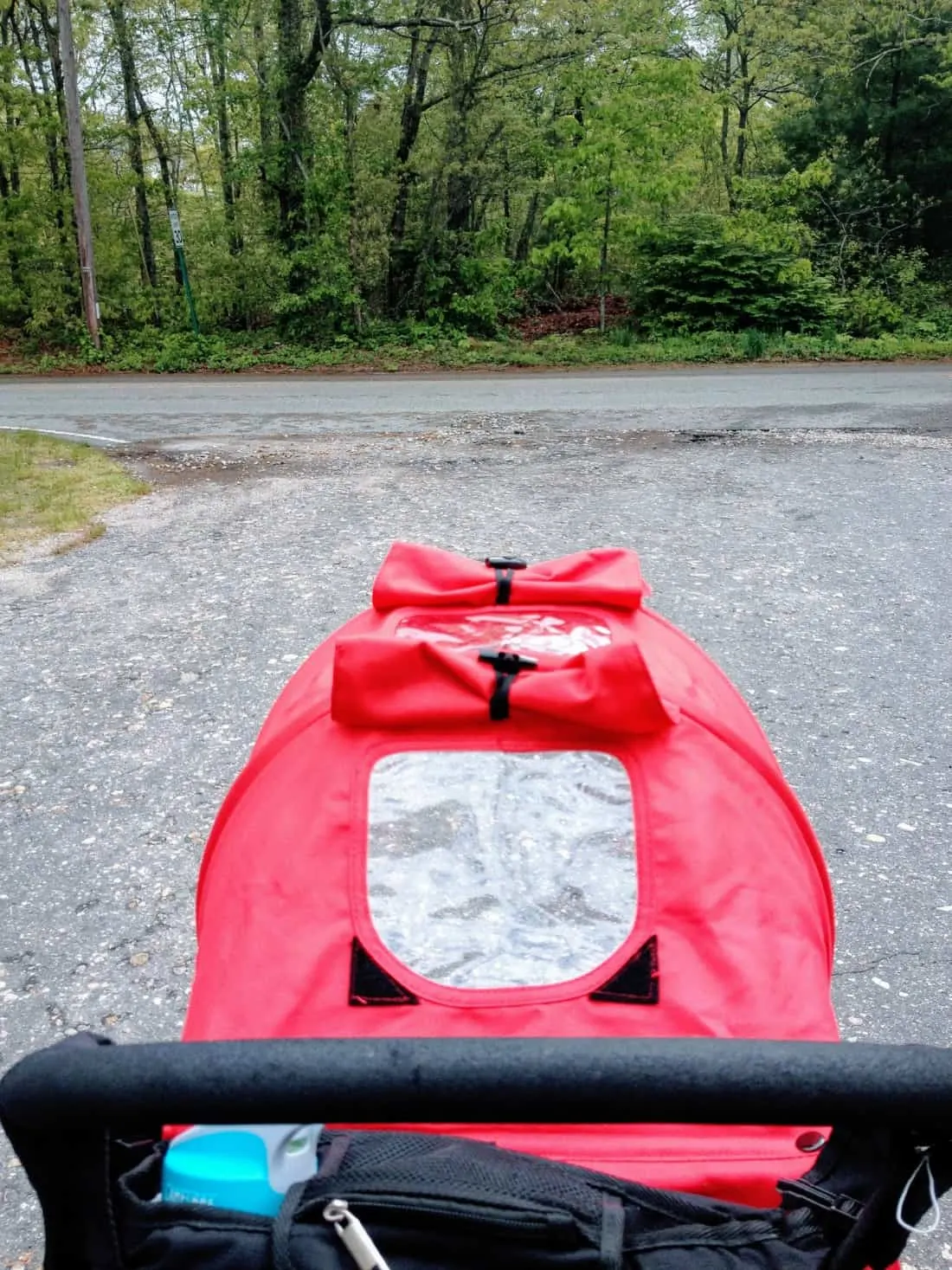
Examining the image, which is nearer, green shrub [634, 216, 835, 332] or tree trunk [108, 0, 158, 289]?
green shrub [634, 216, 835, 332]

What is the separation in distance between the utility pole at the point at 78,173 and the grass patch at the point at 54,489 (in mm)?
9057

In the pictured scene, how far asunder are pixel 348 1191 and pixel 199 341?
1973 cm

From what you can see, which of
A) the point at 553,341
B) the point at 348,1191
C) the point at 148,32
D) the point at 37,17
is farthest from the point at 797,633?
the point at 37,17

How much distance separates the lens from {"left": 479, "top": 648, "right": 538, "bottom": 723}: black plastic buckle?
1541mm

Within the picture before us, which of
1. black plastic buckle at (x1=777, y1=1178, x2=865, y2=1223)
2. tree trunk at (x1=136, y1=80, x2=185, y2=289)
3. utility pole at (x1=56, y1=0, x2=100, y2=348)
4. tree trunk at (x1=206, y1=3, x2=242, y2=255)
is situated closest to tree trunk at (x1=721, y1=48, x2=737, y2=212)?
tree trunk at (x1=206, y1=3, x2=242, y2=255)

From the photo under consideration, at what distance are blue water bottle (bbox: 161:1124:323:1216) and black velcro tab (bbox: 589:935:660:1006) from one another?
0.45 meters

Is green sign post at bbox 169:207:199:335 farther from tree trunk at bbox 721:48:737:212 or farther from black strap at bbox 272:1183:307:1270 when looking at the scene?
black strap at bbox 272:1183:307:1270

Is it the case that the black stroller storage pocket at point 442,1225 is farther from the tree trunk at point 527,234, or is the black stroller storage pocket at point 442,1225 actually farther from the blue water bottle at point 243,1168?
the tree trunk at point 527,234

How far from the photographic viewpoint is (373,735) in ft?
5.25

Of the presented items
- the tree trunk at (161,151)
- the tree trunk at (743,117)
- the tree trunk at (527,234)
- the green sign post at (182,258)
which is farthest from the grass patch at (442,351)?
the tree trunk at (743,117)

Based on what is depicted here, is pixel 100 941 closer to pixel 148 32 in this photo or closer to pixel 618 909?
pixel 618 909

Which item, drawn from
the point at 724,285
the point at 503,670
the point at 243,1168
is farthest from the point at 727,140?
the point at 243,1168

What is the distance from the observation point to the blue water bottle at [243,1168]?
112 cm

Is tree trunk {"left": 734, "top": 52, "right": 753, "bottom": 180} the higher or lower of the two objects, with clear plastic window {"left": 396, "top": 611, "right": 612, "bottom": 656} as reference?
higher
